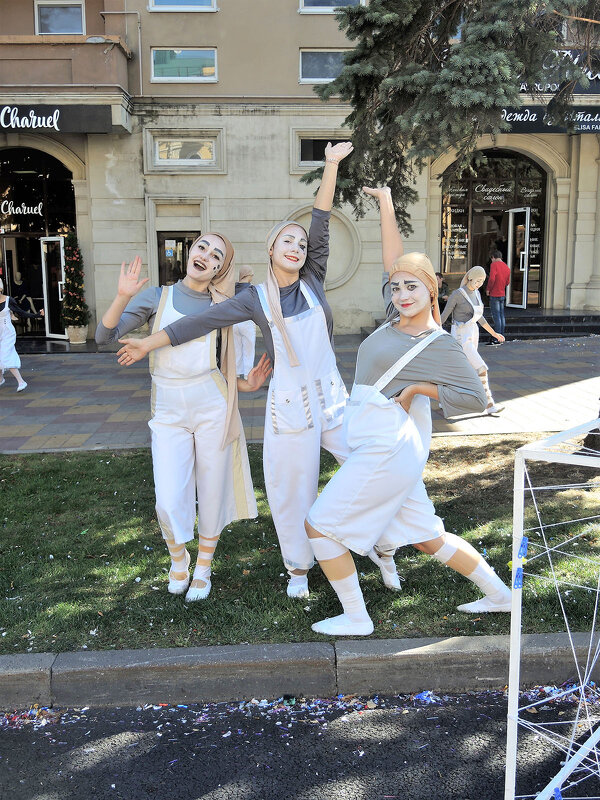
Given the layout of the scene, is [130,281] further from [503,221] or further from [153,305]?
[503,221]

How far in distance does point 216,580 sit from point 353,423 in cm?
157

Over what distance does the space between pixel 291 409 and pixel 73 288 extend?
14196 millimetres

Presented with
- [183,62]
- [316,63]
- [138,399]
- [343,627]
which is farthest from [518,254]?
[343,627]

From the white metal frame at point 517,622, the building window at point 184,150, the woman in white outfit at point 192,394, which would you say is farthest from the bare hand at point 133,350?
the building window at point 184,150

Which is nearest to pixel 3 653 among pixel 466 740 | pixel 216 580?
pixel 216 580

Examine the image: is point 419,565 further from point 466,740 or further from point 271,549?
point 466,740

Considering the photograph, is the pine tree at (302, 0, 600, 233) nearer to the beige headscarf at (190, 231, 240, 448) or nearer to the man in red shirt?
the beige headscarf at (190, 231, 240, 448)

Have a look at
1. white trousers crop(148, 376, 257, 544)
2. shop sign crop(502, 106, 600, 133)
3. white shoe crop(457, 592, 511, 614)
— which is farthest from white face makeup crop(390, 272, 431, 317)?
shop sign crop(502, 106, 600, 133)

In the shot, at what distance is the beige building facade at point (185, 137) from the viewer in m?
16.0

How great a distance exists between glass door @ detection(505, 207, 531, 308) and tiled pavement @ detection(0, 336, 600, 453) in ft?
14.9

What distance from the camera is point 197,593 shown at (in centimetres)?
401

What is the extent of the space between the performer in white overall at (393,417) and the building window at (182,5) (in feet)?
50.9

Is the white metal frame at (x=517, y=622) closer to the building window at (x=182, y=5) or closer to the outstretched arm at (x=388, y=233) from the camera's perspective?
the outstretched arm at (x=388, y=233)

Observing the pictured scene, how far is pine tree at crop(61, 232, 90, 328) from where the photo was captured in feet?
54.3
